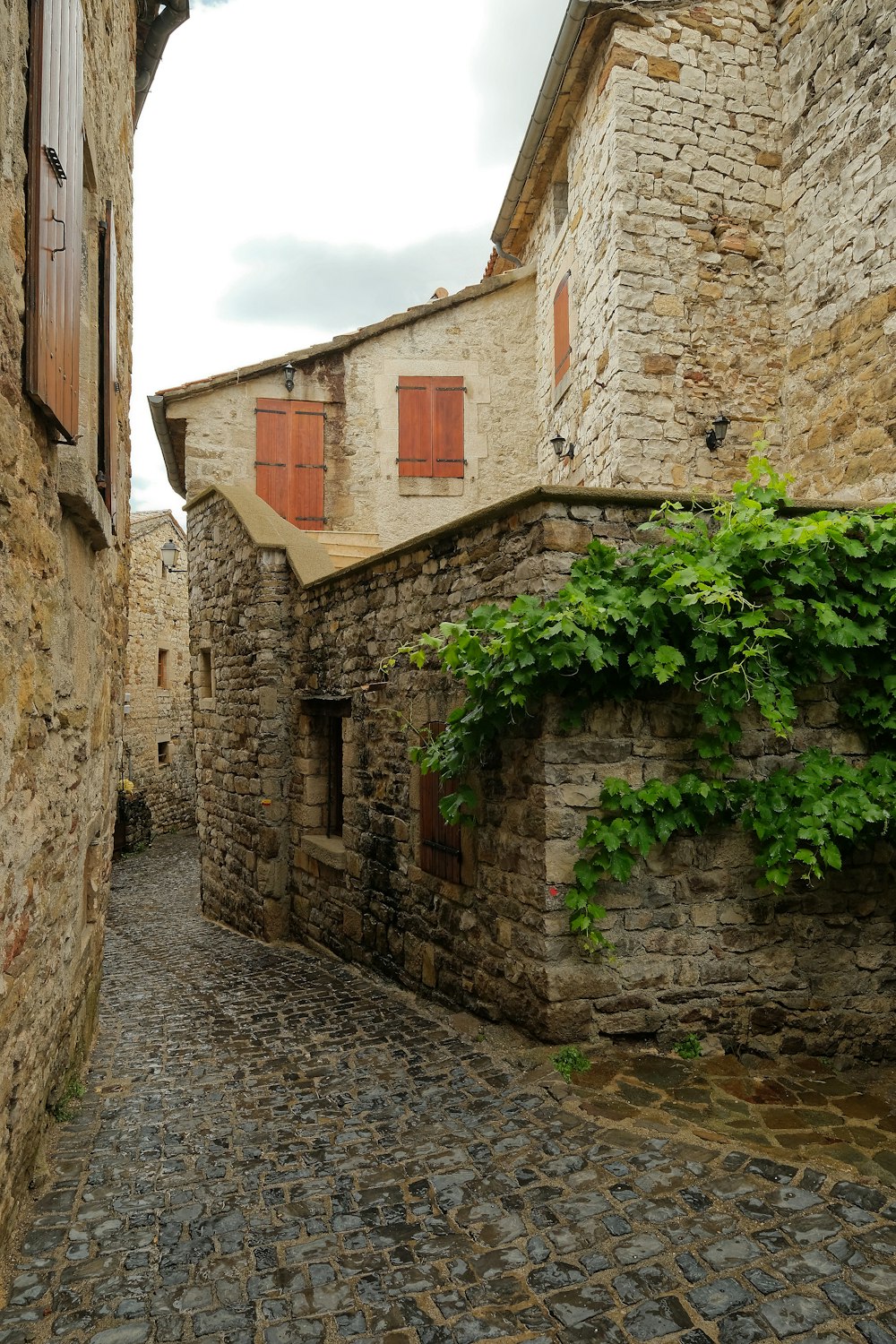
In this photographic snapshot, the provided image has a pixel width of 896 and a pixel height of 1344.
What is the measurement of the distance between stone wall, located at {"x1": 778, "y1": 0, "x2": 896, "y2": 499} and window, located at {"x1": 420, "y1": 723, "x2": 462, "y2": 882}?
3647mm

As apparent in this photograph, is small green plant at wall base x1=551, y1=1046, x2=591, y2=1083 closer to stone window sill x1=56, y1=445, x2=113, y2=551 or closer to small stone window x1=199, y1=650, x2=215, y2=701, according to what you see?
stone window sill x1=56, y1=445, x2=113, y2=551

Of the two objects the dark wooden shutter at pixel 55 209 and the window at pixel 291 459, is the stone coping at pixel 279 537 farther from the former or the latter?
the dark wooden shutter at pixel 55 209

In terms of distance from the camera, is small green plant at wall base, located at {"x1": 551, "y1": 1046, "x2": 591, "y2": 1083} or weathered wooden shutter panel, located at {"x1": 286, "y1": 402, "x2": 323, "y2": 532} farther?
weathered wooden shutter panel, located at {"x1": 286, "y1": 402, "x2": 323, "y2": 532}

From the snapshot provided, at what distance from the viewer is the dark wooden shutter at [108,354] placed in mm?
3881

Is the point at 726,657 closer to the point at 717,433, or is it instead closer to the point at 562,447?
the point at 717,433

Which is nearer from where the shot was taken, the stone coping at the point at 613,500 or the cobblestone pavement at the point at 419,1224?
the cobblestone pavement at the point at 419,1224

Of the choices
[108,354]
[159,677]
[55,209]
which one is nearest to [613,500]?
[55,209]

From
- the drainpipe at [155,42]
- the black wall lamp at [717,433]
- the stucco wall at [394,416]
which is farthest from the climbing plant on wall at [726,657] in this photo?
the stucco wall at [394,416]

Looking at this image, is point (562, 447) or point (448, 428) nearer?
point (562, 447)

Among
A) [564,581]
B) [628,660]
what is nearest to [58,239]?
[564,581]

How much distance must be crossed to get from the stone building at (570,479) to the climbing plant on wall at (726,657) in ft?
0.48

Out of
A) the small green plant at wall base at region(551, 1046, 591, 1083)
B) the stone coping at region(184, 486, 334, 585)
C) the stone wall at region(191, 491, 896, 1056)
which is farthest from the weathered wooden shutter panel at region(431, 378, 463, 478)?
the small green plant at wall base at region(551, 1046, 591, 1083)

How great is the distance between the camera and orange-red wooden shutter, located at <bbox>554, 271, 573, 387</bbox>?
7.38 meters

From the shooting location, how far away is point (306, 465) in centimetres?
927
